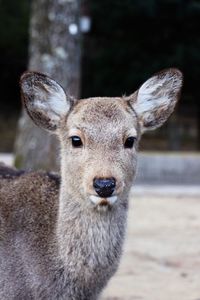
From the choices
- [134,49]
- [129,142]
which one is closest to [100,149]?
[129,142]

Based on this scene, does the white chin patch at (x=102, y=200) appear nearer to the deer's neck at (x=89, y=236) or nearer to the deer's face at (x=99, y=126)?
the deer's face at (x=99, y=126)

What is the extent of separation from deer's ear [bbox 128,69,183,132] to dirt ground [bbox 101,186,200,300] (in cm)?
200

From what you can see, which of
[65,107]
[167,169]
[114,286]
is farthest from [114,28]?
[65,107]

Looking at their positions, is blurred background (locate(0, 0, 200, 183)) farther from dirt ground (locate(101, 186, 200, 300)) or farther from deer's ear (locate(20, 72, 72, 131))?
deer's ear (locate(20, 72, 72, 131))

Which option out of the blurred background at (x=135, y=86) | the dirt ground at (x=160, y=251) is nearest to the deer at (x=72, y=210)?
the dirt ground at (x=160, y=251)

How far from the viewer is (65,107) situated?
532 centimetres

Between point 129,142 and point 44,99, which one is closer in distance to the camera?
point 129,142

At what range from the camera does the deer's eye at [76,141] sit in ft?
16.3

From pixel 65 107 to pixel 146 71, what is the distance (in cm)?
1821

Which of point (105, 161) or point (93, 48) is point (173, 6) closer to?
point (93, 48)

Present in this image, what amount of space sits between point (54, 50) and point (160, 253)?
3044 millimetres

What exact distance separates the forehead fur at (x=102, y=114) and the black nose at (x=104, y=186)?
46 cm

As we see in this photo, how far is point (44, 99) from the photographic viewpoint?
536 centimetres

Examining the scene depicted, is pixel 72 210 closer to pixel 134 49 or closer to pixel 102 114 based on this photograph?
pixel 102 114
